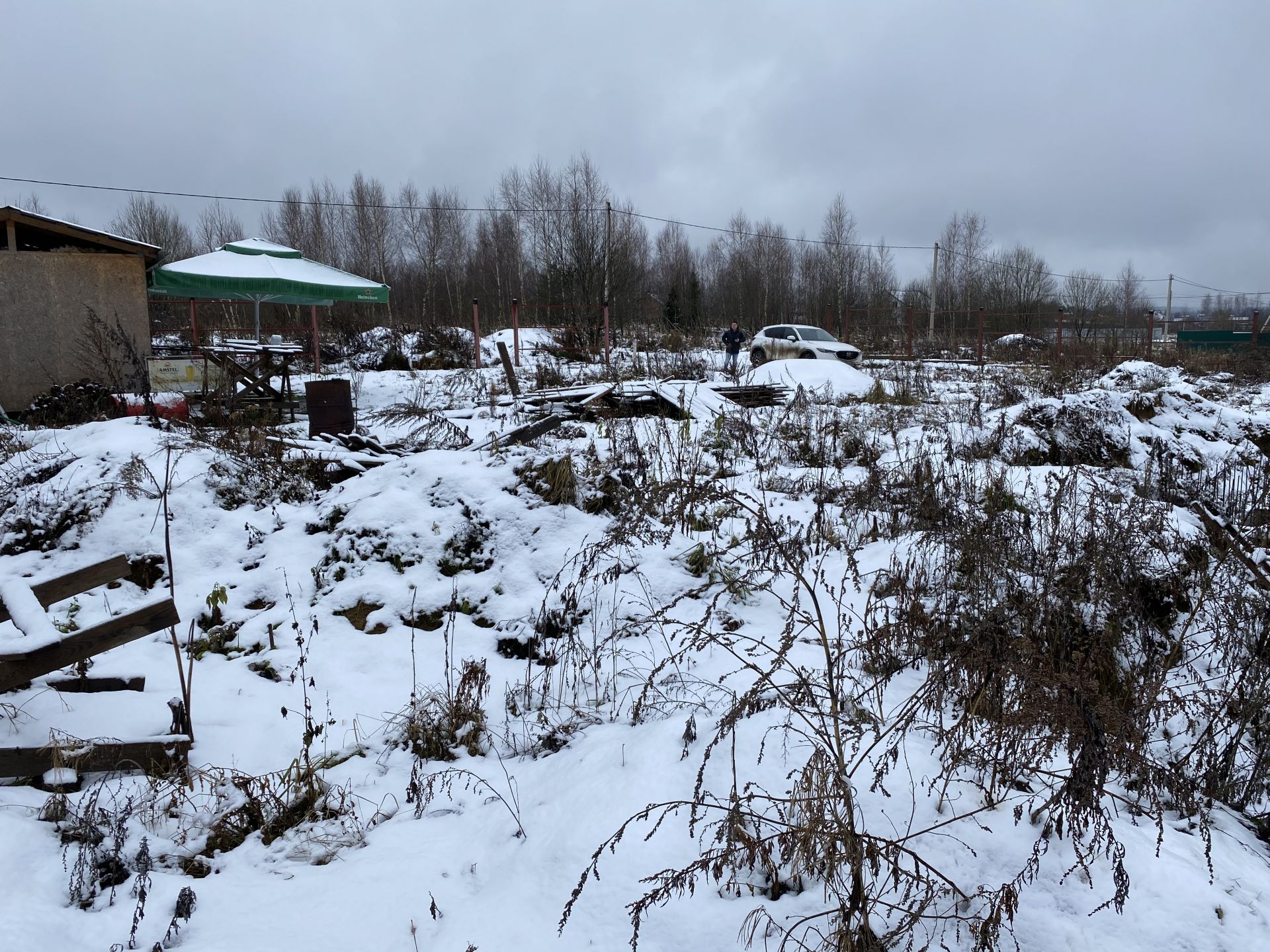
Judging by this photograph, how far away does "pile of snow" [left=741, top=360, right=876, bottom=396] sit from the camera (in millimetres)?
11734

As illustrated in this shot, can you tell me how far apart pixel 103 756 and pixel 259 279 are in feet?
31.9

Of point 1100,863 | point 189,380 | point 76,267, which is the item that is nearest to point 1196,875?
point 1100,863

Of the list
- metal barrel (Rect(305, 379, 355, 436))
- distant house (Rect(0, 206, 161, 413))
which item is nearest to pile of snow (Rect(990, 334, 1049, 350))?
metal barrel (Rect(305, 379, 355, 436))

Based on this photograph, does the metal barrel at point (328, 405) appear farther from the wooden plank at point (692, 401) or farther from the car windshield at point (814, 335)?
the car windshield at point (814, 335)

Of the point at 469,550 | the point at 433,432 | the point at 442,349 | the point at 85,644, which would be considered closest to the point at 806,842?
the point at 85,644

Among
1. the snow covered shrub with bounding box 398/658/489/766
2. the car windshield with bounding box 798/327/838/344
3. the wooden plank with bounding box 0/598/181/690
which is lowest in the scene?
the snow covered shrub with bounding box 398/658/489/766

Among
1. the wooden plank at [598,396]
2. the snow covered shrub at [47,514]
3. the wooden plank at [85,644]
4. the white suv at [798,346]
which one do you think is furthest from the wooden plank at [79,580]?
the white suv at [798,346]

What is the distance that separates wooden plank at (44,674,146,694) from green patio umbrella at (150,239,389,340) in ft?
29.9

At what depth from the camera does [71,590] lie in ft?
11.0

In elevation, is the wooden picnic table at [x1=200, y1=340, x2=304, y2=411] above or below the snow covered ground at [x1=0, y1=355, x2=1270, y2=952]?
above

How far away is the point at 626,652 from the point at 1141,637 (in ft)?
8.17

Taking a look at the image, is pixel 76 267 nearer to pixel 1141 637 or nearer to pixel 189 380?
pixel 189 380

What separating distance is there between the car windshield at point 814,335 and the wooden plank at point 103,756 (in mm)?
18222

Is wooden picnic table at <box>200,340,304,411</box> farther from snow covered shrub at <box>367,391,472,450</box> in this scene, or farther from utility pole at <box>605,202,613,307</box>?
utility pole at <box>605,202,613,307</box>
